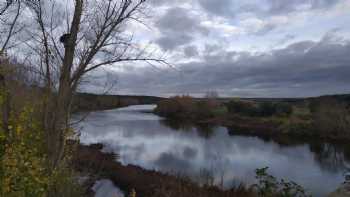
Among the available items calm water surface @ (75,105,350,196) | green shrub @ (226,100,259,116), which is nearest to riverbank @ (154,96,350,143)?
green shrub @ (226,100,259,116)

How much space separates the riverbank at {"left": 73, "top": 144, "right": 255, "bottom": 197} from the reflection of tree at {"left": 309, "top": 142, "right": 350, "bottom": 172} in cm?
1034

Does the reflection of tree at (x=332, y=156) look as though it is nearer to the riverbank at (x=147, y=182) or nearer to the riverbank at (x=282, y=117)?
the riverbank at (x=282, y=117)

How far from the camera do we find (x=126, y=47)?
17.4ft

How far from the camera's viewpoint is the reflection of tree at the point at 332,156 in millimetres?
19078

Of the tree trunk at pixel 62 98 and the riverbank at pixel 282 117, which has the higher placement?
the tree trunk at pixel 62 98

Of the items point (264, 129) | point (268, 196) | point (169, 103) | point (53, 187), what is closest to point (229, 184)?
point (268, 196)

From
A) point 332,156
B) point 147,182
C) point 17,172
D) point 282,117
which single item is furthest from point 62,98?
point 282,117

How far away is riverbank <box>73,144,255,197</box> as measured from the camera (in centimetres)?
1016

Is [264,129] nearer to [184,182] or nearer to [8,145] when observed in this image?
[184,182]

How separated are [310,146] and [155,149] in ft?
48.5

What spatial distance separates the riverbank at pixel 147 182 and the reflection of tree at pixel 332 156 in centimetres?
1034

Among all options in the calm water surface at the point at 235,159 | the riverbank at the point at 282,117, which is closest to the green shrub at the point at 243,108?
the riverbank at the point at 282,117

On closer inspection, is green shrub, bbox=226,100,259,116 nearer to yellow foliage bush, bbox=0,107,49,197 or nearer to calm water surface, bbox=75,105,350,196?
calm water surface, bbox=75,105,350,196

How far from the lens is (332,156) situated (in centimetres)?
2253
